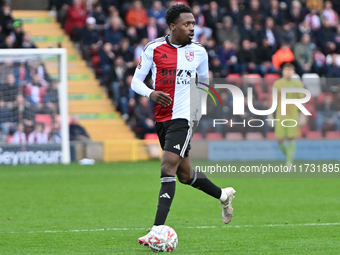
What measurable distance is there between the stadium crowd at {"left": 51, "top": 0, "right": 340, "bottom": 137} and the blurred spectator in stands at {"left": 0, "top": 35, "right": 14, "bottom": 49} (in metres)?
2.67

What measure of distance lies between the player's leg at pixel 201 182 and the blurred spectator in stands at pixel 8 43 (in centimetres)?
1245

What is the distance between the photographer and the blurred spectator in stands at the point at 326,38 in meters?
22.1

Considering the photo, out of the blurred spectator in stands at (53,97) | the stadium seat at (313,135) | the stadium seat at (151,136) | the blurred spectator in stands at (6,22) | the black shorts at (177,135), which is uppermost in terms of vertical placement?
the blurred spectator in stands at (6,22)

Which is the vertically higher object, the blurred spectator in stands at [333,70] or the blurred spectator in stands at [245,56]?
the blurred spectator in stands at [245,56]

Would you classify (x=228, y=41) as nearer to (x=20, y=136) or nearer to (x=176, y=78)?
(x=20, y=136)

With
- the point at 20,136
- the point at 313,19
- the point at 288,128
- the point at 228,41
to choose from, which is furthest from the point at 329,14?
the point at 20,136

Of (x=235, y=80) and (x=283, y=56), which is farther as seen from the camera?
(x=283, y=56)

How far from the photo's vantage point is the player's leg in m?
6.18

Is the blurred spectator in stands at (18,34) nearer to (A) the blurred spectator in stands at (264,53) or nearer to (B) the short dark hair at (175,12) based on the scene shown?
(A) the blurred spectator in stands at (264,53)

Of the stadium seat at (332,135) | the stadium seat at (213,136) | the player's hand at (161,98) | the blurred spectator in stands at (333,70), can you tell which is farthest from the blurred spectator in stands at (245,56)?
the player's hand at (161,98)

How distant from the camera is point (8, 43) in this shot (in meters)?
17.7

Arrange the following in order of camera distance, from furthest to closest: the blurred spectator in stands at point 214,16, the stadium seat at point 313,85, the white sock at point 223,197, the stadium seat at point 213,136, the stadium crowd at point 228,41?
the blurred spectator in stands at point 214,16 < the stadium crowd at point 228,41 < the stadium seat at point 313,85 < the stadium seat at point 213,136 < the white sock at point 223,197

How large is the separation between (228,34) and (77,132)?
659cm

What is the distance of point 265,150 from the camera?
674 inches
